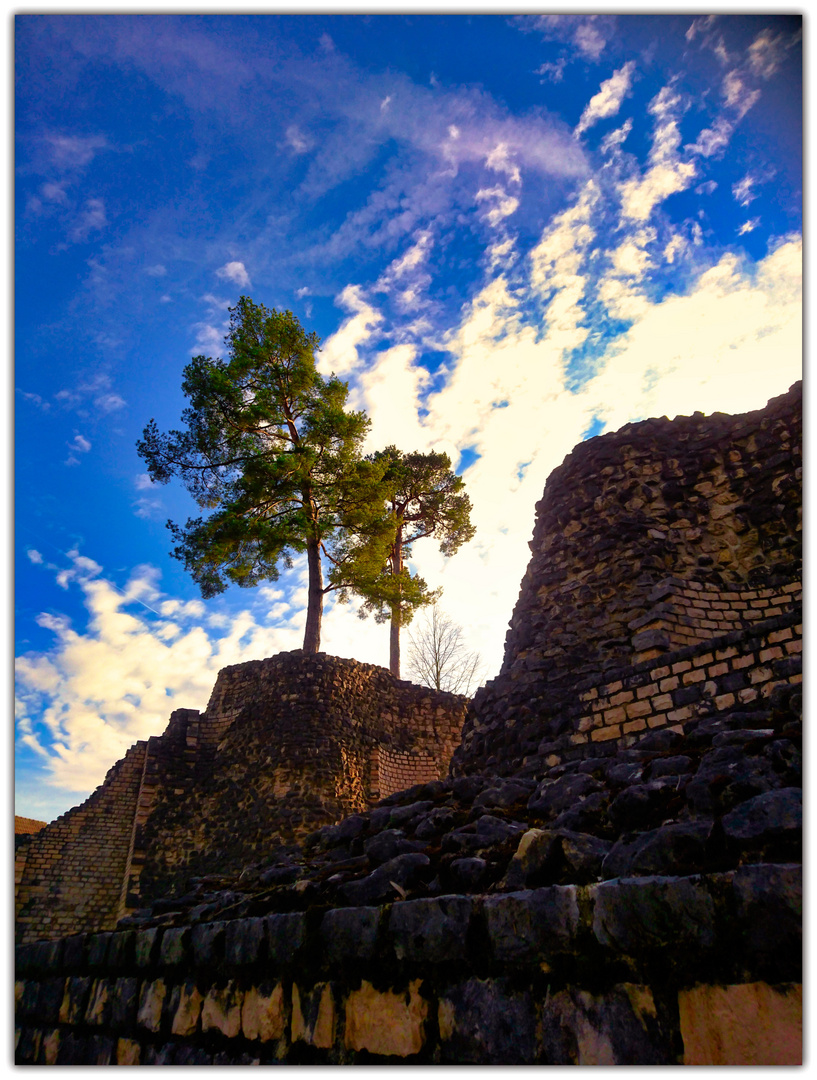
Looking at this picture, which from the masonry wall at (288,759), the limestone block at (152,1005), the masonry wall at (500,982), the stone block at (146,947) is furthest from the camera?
the masonry wall at (288,759)

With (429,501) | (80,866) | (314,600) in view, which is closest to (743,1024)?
(80,866)

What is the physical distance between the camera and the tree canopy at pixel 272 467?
17.7 meters

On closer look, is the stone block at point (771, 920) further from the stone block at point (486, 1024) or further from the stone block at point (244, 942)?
the stone block at point (244, 942)

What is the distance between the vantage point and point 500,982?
2.06m

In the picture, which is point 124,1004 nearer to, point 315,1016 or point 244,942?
point 244,942

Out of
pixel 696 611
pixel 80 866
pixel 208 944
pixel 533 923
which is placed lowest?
pixel 80 866

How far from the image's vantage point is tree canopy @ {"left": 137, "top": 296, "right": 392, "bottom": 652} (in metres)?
17.7

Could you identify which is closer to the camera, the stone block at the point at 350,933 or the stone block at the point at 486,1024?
the stone block at the point at 486,1024

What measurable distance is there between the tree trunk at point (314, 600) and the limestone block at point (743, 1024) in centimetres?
1503

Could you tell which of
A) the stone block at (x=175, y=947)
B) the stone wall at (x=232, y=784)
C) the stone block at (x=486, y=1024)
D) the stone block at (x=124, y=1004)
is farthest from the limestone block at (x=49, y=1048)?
the stone wall at (x=232, y=784)

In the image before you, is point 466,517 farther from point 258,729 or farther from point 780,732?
point 780,732

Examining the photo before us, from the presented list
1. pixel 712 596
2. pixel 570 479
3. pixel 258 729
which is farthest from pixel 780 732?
pixel 258 729

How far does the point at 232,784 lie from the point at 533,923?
520 inches

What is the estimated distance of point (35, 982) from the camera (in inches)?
181
